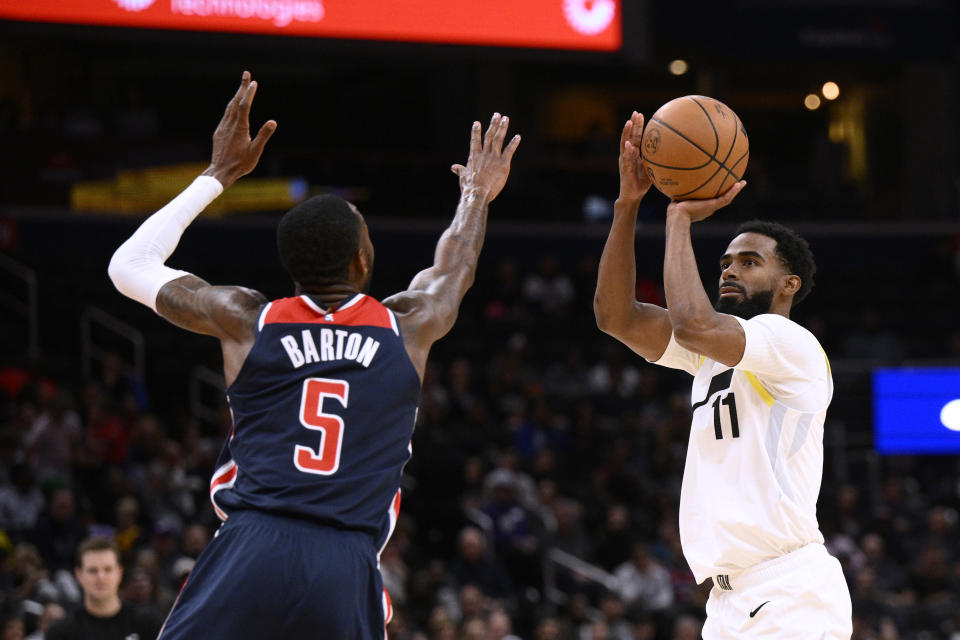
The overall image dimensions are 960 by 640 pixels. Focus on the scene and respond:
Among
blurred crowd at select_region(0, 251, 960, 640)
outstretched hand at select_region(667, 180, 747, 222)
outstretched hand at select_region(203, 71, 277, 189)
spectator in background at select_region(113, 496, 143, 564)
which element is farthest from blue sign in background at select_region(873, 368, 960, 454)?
outstretched hand at select_region(203, 71, 277, 189)

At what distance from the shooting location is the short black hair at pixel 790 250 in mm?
4566

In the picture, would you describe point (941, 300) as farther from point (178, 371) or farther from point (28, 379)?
point (28, 379)

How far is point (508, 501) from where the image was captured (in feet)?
44.1

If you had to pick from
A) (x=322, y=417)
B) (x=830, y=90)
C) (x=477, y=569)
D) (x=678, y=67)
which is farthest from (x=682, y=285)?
(x=830, y=90)

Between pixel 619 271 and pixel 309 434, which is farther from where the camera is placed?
pixel 619 271

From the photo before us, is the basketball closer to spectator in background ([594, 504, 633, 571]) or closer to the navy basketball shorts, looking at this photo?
the navy basketball shorts

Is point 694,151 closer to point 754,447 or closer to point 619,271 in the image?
point 619,271

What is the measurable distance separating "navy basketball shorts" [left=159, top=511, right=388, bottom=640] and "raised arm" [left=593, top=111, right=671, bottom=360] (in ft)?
5.49

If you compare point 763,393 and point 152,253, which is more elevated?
point 152,253

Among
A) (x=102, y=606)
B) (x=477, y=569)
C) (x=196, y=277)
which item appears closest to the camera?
(x=196, y=277)

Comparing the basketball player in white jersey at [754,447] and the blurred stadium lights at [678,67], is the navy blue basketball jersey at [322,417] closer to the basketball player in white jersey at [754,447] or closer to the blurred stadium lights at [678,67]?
the basketball player in white jersey at [754,447]

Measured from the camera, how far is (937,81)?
74.2 ft

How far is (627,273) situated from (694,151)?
513mm

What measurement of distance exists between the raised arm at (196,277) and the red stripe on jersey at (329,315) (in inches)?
2.8
